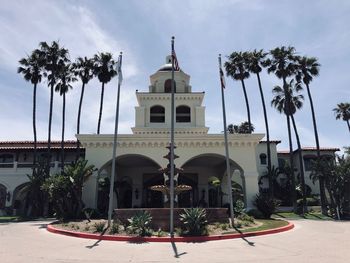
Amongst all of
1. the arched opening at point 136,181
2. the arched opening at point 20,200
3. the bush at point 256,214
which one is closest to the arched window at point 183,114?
the arched opening at point 136,181

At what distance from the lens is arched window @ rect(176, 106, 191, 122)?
115 feet

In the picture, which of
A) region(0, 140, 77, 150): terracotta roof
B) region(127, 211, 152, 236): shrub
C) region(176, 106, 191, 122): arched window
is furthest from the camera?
region(0, 140, 77, 150): terracotta roof

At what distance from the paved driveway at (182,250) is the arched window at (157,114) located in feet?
71.0

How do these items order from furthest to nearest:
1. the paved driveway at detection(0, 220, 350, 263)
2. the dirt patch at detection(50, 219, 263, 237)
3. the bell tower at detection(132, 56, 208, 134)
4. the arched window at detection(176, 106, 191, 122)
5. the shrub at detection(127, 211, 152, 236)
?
the arched window at detection(176, 106, 191, 122) < the bell tower at detection(132, 56, 208, 134) < the dirt patch at detection(50, 219, 263, 237) < the shrub at detection(127, 211, 152, 236) < the paved driveway at detection(0, 220, 350, 263)

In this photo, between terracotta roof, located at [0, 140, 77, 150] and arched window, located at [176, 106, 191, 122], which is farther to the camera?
terracotta roof, located at [0, 140, 77, 150]

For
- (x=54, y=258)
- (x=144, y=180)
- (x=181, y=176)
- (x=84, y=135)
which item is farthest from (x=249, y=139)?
(x=54, y=258)

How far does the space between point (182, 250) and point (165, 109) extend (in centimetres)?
2406

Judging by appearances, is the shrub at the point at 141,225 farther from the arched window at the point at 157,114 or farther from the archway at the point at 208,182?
the arched window at the point at 157,114

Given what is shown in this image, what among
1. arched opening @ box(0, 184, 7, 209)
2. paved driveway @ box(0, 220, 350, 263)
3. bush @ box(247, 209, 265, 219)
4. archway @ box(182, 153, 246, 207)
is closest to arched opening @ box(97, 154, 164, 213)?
archway @ box(182, 153, 246, 207)

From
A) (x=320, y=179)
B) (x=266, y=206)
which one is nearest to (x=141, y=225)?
(x=266, y=206)

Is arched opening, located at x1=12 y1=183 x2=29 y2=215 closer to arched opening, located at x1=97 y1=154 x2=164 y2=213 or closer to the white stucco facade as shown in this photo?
arched opening, located at x1=97 y1=154 x2=164 y2=213

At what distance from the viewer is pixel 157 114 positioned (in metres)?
34.8

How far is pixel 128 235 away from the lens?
1458 cm

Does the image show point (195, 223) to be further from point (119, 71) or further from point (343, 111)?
point (343, 111)
